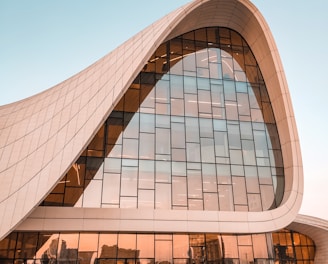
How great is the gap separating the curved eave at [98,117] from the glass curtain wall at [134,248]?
1.04 meters

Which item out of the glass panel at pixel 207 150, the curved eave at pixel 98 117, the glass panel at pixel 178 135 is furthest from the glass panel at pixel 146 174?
the glass panel at pixel 207 150

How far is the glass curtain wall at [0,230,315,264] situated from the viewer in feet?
52.6

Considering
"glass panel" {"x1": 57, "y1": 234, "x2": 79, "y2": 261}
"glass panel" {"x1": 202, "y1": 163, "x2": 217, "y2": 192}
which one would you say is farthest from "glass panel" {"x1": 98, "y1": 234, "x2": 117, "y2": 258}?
"glass panel" {"x1": 202, "y1": 163, "x2": 217, "y2": 192}

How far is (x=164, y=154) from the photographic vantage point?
18.9 meters

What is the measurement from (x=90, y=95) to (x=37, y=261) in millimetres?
8882

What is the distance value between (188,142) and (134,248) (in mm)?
6757

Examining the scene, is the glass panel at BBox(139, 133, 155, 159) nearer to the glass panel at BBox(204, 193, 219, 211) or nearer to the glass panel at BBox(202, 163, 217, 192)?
the glass panel at BBox(202, 163, 217, 192)

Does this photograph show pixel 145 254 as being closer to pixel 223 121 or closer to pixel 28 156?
pixel 28 156

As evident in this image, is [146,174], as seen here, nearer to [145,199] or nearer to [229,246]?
[145,199]

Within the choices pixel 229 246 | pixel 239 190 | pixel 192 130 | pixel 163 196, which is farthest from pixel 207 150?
pixel 229 246

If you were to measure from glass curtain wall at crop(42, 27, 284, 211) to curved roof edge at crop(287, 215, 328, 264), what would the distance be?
21.1ft

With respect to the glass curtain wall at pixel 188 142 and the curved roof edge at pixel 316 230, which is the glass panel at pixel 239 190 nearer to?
the glass curtain wall at pixel 188 142

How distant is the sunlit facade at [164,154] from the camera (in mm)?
16188

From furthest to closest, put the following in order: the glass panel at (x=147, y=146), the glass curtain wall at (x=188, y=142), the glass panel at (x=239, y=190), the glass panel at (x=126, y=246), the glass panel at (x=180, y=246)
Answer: the glass panel at (x=239, y=190) < the glass panel at (x=147, y=146) < the glass curtain wall at (x=188, y=142) < the glass panel at (x=180, y=246) < the glass panel at (x=126, y=246)
